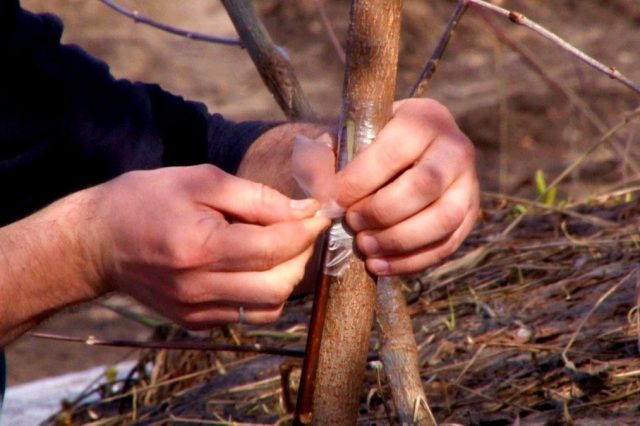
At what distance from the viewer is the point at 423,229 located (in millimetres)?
1483

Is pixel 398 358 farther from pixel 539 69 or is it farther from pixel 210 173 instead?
pixel 539 69

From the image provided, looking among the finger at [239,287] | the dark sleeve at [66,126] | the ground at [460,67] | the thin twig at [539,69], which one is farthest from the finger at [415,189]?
the ground at [460,67]

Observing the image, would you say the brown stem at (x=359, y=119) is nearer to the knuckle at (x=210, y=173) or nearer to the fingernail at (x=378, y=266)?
the fingernail at (x=378, y=266)

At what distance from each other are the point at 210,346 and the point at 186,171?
1.36 feet

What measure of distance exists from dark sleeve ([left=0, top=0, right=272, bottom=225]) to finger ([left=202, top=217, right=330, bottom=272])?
77 centimetres

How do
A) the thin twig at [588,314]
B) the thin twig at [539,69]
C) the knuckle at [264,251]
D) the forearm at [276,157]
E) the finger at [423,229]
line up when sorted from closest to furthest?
the knuckle at [264,251] → the finger at [423,229] → the forearm at [276,157] → the thin twig at [588,314] → the thin twig at [539,69]

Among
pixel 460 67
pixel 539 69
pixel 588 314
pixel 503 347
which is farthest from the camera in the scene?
pixel 460 67

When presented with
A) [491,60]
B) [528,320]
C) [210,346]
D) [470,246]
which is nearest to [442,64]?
[491,60]

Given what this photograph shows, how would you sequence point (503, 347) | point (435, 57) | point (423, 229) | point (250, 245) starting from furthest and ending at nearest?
1. point (503, 347)
2. point (435, 57)
3. point (423, 229)
4. point (250, 245)

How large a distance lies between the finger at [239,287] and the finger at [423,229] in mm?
130

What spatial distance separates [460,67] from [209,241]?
25.5 ft

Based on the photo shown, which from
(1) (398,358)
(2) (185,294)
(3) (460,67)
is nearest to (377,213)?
(2) (185,294)

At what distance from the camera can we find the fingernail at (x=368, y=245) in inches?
59.4

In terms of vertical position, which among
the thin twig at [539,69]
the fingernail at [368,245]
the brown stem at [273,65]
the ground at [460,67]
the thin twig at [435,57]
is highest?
the ground at [460,67]
